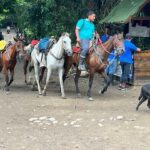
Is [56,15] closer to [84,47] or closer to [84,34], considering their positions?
[84,34]

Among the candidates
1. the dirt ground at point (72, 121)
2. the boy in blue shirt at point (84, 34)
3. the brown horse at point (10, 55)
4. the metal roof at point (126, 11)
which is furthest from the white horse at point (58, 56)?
the metal roof at point (126, 11)

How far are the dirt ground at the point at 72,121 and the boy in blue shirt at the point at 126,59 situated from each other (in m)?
0.58

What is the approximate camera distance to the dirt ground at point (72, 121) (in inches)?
353

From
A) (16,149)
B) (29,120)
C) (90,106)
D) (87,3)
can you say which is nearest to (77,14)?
(87,3)

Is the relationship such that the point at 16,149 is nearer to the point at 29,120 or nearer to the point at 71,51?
the point at 29,120

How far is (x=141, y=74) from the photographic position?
1708cm

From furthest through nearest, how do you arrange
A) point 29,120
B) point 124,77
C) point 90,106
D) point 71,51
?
point 124,77
point 71,51
point 90,106
point 29,120

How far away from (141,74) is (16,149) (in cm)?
928

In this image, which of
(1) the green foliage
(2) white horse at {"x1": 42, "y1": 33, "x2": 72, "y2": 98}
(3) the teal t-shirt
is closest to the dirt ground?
(2) white horse at {"x1": 42, "y1": 33, "x2": 72, "y2": 98}

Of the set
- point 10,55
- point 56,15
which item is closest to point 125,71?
point 10,55

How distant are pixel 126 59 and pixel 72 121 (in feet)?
19.5

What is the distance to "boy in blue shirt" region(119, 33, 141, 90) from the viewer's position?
16.4 meters

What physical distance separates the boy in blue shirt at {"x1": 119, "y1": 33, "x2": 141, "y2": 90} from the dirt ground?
58 centimetres

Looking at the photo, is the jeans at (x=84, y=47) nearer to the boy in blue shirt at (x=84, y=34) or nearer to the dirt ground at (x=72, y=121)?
the boy in blue shirt at (x=84, y=34)
